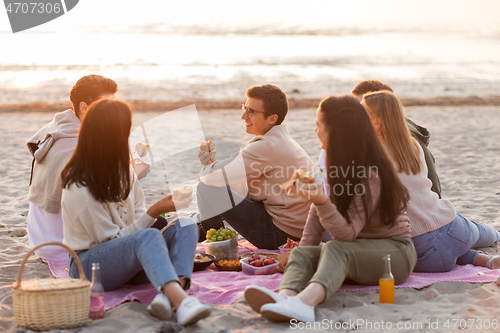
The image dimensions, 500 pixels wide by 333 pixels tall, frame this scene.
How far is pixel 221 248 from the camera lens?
4500mm

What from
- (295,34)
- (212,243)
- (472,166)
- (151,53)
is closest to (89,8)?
(151,53)

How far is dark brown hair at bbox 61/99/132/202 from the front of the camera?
3.15 m

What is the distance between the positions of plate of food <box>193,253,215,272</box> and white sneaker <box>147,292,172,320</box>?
3.89 ft

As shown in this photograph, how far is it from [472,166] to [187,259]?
6992 millimetres

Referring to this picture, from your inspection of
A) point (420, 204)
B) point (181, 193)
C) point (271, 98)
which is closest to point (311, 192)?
point (181, 193)

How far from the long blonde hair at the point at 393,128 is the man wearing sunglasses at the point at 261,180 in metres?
0.98

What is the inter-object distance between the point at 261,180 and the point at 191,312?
2.00m

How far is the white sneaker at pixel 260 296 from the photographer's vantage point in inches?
Result: 118

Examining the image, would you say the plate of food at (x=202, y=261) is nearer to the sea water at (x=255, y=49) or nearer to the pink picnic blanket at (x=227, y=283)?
the pink picnic blanket at (x=227, y=283)

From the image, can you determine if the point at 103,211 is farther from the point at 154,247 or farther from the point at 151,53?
the point at 151,53

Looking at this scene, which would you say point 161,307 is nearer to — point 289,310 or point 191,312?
point 191,312

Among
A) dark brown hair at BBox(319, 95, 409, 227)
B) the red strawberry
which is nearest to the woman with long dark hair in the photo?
dark brown hair at BBox(319, 95, 409, 227)

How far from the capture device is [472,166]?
28.8 feet

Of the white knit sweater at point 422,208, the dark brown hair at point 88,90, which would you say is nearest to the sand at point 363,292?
the white knit sweater at point 422,208
